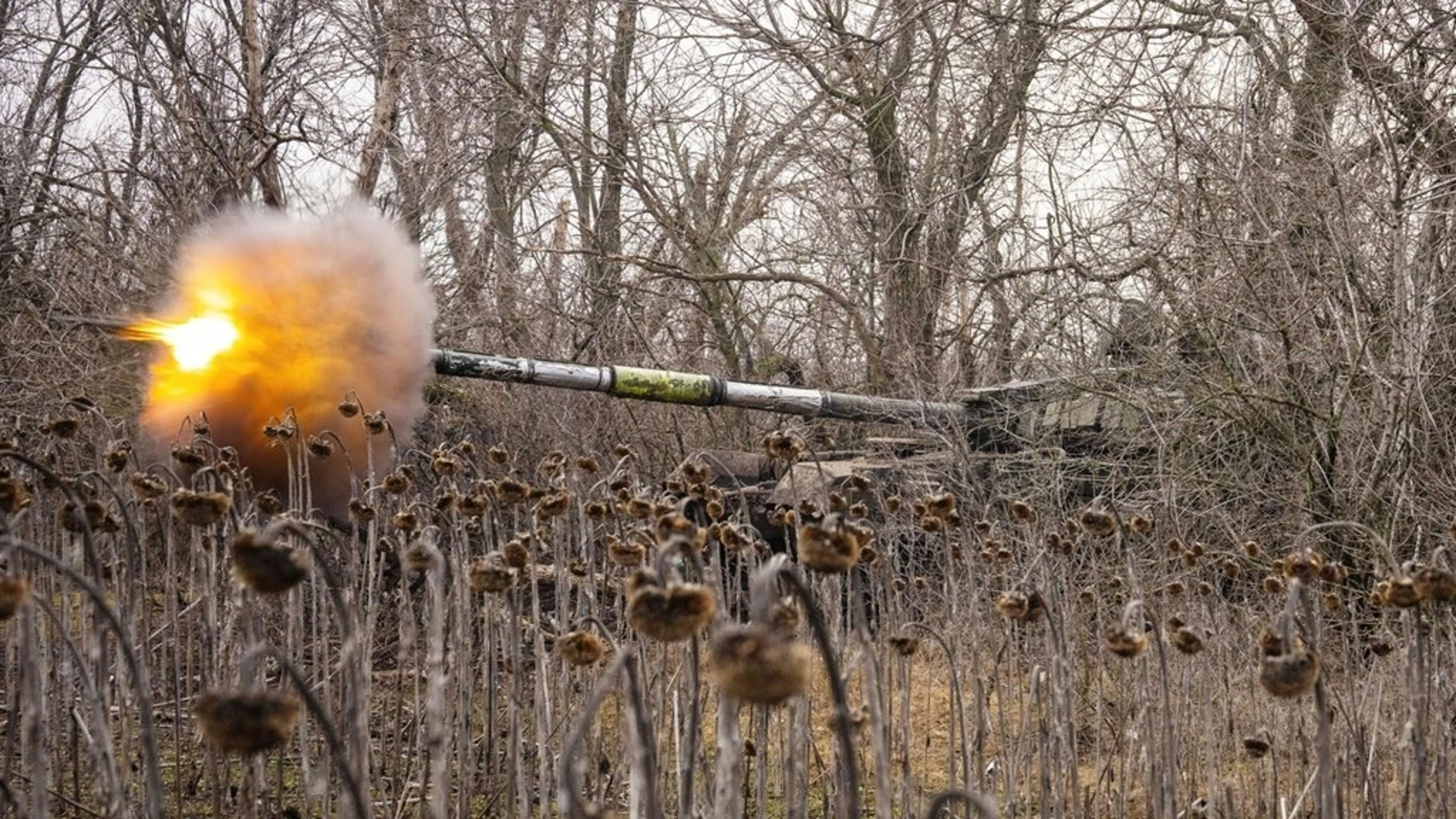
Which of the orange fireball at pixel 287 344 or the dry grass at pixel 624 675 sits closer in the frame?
the dry grass at pixel 624 675

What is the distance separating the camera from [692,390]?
30.5 feet

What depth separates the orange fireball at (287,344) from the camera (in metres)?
7.14

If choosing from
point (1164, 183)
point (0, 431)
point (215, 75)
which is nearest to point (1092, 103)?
point (1164, 183)

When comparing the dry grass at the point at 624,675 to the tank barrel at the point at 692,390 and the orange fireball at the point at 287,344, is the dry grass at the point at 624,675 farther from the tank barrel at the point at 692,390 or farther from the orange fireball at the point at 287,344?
the tank barrel at the point at 692,390

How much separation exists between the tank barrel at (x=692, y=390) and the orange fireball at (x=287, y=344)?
43 centimetres

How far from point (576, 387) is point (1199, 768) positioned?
4812mm

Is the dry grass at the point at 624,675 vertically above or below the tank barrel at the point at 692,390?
below

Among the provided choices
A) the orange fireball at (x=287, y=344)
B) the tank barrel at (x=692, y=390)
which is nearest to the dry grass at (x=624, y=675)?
the orange fireball at (x=287, y=344)

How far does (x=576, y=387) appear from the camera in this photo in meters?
8.82

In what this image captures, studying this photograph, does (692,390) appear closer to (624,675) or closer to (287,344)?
(287,344)

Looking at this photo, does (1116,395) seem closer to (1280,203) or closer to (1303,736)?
(1280,203)

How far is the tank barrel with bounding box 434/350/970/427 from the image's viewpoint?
8.34m

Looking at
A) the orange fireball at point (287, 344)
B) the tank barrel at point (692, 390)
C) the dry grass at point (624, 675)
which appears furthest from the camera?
the tank barrel at point (692, 390)

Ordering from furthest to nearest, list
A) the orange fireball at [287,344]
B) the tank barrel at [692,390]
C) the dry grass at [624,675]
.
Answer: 1. the tank barrel at [692,390]
2. the orange fireball at [287,344]
3. the dry grass at [624,675]
